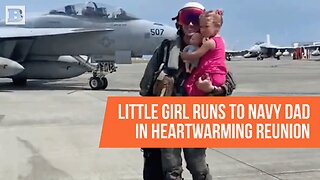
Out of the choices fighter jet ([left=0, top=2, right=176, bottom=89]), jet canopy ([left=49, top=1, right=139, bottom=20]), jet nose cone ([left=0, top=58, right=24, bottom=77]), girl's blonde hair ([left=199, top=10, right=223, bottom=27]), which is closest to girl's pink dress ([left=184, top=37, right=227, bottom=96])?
girl's blonde hair ([left=199, top=10, right=223, bottom=27])

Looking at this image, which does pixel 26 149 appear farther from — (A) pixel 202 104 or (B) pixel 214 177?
(A) pixel 202 104

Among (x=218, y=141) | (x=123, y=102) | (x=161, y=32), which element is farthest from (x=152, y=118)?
(x=161, y=32)

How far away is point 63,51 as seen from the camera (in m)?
17.9

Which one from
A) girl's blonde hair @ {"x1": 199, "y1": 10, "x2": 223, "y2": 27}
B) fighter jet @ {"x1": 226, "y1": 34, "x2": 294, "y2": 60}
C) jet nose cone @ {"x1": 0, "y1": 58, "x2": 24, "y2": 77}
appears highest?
girl's blonde hair @ {"x1": 199, "y1": 10, "x2": 223, "y2": 27}

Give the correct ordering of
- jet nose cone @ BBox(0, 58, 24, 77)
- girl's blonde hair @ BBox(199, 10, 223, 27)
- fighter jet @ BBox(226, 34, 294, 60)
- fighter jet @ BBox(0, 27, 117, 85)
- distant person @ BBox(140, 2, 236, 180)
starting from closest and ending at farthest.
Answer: girl's blonde hair @ BBox(199, 10, 223, 27)
distant person @ BBox(140, 2, 236, 180)
jet nose cone @ BBox(0, 58, 24, 77)
fighter jet @ BBox(0, 27, 117, 85)
fighter jet @ BBox(226, 34, 294, 60)

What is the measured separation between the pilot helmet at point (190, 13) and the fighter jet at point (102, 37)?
13.3 metres

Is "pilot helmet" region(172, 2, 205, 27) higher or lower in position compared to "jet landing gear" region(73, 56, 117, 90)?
higher

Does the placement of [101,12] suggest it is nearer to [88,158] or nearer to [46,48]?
[46,48]

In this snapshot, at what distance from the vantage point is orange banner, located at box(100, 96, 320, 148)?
304 cm

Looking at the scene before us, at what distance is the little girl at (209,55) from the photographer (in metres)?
3.25

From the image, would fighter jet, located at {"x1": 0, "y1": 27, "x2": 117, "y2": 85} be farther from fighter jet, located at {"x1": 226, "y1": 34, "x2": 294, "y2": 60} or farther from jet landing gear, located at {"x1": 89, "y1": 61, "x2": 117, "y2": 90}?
fighter jet, located at {"x1": 226, "y1": 34, "x2": 294, "y2": 60}

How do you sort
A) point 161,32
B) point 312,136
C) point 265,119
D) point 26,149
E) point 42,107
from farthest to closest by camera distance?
point 161,32 < point 42,107 < point 26,149 < point 312,136 < point 265,119

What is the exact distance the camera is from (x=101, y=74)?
686 inches

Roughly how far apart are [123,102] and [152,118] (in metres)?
0.23
